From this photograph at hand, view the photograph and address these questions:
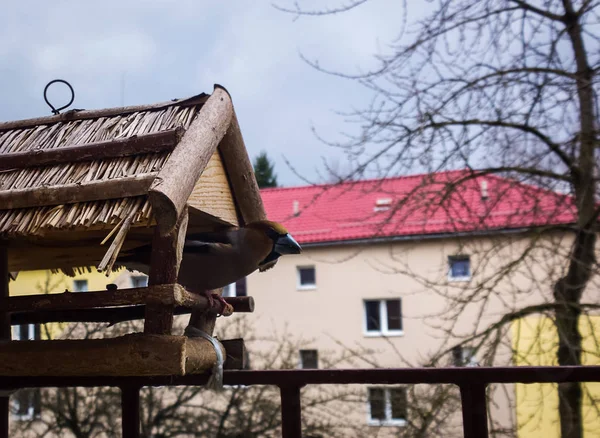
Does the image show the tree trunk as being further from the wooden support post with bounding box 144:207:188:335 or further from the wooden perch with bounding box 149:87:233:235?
the wooden support post with bounding box 144:207:188:335

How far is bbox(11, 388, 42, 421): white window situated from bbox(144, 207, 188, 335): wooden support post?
23.6 feet

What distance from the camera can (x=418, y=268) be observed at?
11711 mm

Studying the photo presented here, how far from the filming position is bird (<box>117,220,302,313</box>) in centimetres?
195

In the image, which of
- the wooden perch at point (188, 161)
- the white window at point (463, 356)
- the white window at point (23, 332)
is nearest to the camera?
the wooden perch at point (188, 161)

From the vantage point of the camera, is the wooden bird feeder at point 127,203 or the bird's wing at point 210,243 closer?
the wooden bird feeder at point 127,203

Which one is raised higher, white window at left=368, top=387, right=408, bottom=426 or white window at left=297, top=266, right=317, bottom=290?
white window at left=297, top=266, right=317, bottom=290

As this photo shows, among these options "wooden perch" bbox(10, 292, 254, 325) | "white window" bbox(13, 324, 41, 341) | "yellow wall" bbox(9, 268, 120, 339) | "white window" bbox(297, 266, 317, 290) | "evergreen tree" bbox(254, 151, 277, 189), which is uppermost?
"evergreen tree" bbox(254, 151, 277, 189)

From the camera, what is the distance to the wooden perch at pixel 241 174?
2117 mm

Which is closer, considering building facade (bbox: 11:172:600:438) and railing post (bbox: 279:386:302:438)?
railing post (bbox: 279:386:302:438)

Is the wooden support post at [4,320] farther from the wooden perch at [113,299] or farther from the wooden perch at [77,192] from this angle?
the wooden perch at [77,192]

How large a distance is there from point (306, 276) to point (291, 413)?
1193cm

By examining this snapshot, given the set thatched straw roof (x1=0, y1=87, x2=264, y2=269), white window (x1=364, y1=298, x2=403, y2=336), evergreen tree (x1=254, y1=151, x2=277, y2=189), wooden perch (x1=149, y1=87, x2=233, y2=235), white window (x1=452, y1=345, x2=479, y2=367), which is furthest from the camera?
evergreen tree (x1=254, y1=151, x2=277, y2=189)

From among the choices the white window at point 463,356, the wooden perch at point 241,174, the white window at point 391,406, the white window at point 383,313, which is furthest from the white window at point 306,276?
the wooden perch at point 241,174

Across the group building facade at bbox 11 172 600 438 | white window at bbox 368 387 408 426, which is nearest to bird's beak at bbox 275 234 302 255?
building facade at bbox 11 172 600 438
